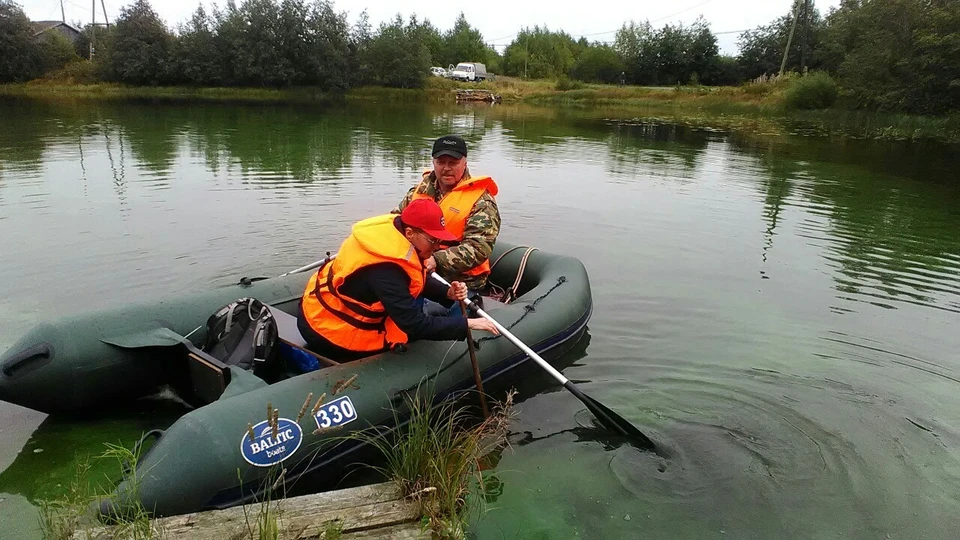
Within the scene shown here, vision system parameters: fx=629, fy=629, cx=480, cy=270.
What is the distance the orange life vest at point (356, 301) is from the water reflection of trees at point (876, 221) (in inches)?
203

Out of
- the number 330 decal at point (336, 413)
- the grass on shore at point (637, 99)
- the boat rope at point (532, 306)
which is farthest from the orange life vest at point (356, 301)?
the grass on shore at point (637, 99)

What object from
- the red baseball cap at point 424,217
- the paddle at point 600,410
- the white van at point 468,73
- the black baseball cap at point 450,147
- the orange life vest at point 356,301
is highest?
the white van at point 468,73

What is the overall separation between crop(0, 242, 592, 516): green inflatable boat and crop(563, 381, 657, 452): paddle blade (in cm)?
62

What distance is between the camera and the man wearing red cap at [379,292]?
318 cm

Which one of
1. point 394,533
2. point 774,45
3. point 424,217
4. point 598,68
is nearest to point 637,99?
point 774,45

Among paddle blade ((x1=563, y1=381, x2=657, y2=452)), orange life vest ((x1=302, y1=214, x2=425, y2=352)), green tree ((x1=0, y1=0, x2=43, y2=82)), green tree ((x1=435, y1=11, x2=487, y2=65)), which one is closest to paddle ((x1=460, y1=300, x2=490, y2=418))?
orange life vest ((x1=302, y1=214, x2=425, y2=352))

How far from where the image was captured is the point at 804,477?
11.9 ft

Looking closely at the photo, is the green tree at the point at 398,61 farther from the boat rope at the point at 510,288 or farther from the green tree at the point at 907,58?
the boat rope at the point at 510,288

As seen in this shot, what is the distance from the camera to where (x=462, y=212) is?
Result: 15.3 ft

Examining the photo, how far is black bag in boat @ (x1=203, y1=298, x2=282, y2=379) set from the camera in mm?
3584

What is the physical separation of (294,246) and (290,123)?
1522cm

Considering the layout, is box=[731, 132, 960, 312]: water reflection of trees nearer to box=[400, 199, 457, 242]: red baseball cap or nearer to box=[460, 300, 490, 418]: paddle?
box=[460, 300, 490, 418]: paddle

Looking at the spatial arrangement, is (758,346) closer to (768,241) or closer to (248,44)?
(768,241)

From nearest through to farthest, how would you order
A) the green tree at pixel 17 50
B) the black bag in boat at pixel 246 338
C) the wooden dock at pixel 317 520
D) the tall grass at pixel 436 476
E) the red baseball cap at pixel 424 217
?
1. the wooden dock at pixel 317 520
2. the tall grass at pixel 436 476
3. the red baseball cap at pixel 424 217
4. the black bag in boat at pixel 246 338
5. the green tree at pixel 17 50
